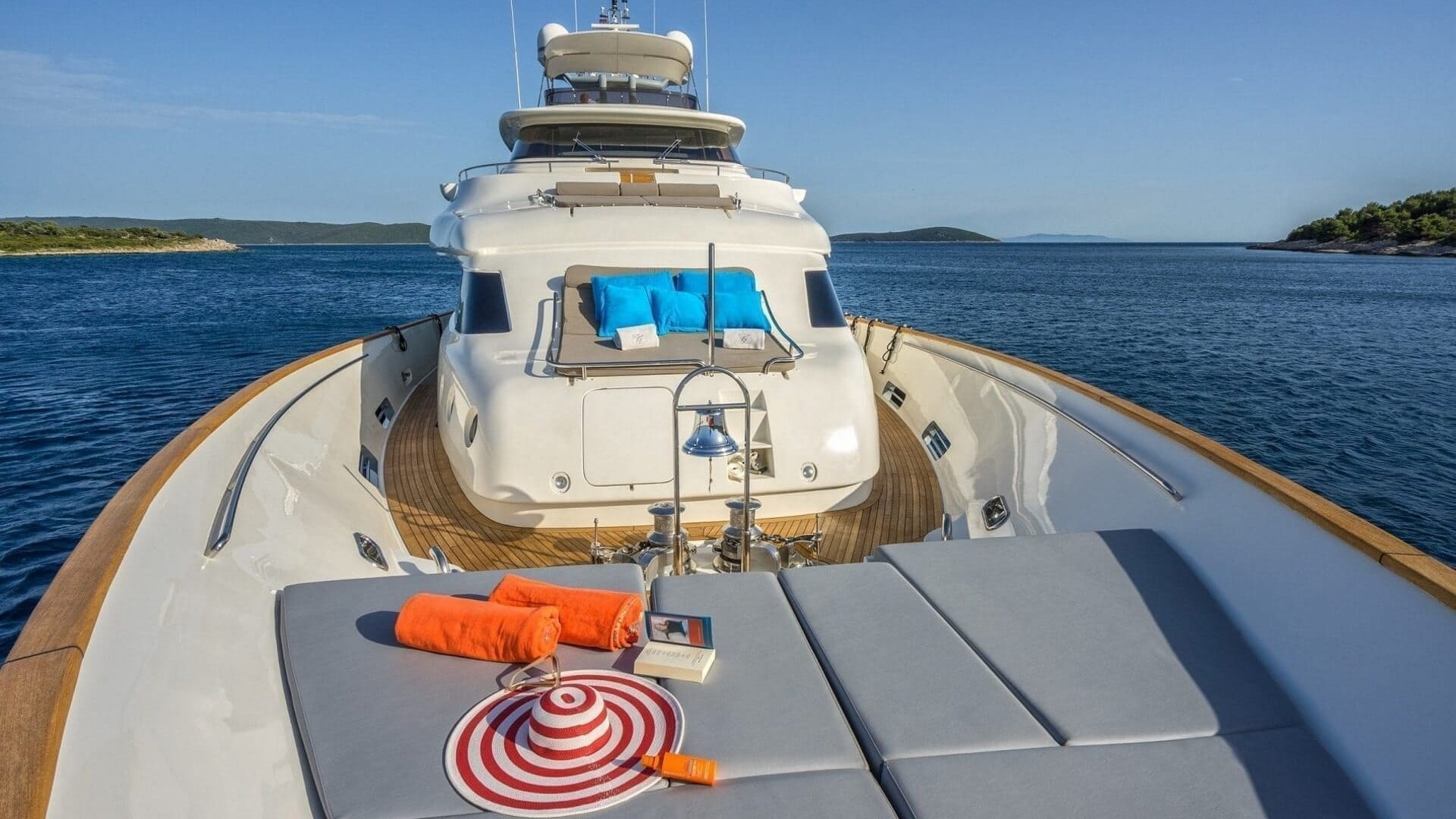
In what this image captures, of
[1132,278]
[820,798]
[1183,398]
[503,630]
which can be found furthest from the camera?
[1132,278]

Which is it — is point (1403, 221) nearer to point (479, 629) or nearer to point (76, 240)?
point (479, 629)

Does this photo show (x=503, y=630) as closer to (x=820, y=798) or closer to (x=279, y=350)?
(x=820, y=798)

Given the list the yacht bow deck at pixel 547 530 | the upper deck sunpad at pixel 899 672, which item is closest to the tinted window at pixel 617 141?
the yacht bow deck at pixel 547 530

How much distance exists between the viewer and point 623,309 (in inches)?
160

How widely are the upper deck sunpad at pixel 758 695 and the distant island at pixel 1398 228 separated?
8368 centimetres

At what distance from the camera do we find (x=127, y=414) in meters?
9.77

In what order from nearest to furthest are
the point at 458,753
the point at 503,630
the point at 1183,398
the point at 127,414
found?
the point at 458,753, the point at 503,630, the point at 127,414, the point at 1183,398

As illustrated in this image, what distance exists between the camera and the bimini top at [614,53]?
716 centimetres

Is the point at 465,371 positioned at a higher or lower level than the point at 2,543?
higher

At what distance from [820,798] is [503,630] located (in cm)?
85

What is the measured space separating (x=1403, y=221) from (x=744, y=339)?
8804cm

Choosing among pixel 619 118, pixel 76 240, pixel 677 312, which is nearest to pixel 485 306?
pixel 677 312

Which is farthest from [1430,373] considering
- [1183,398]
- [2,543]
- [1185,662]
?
[2,543]

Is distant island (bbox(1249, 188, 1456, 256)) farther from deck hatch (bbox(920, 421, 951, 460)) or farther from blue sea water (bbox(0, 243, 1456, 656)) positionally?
deck hatch (bbox(920, 421, 951, 460))
